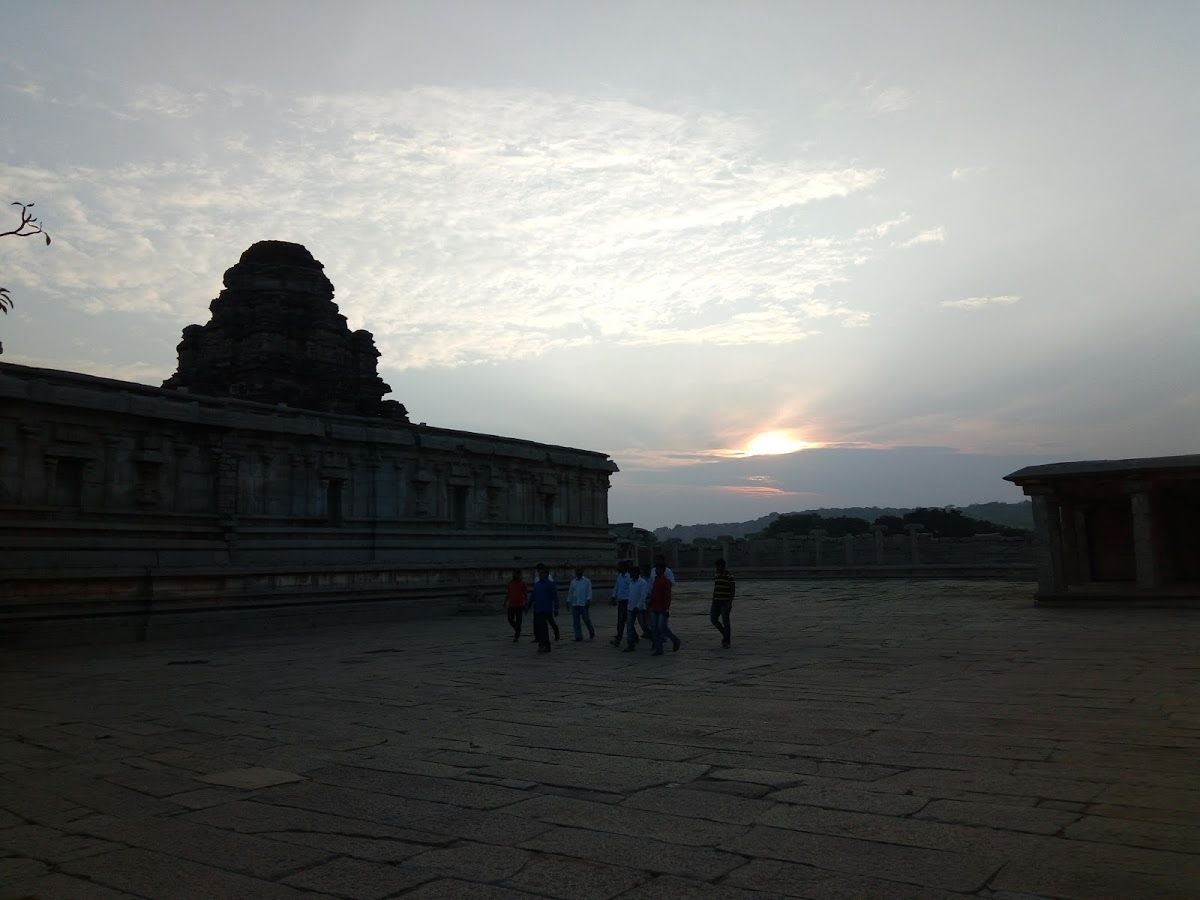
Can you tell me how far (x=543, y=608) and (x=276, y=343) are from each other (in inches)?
1045

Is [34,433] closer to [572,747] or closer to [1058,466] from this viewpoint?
[572,747]

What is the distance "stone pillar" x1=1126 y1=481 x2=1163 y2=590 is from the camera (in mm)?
22672

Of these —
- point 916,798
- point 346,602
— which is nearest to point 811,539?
point 346,602

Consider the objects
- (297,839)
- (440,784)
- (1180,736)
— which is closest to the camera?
(297,839)

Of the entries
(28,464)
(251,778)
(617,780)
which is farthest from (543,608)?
(28,464)

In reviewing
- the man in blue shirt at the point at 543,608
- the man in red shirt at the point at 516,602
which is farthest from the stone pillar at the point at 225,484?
the man in blue shirt at the point at 543,608

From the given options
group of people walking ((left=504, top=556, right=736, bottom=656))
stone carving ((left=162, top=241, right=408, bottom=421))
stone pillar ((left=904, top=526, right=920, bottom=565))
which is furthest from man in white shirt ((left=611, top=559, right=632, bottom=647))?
stone pillar ((left=904, top=526, right=920, bottom=565))

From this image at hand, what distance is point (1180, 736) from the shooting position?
301 inches

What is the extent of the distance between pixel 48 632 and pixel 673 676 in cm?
1392

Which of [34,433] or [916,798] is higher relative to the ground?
[34,433]

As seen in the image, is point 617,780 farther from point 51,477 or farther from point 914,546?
point 914,546

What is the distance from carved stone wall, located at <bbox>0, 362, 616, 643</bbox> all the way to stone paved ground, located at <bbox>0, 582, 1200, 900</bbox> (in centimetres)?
646

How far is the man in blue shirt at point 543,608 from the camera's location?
1644 cm

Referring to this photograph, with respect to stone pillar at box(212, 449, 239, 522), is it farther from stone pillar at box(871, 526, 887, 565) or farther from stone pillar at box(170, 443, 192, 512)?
stone pillar at box(871, 526, 887, 565)
